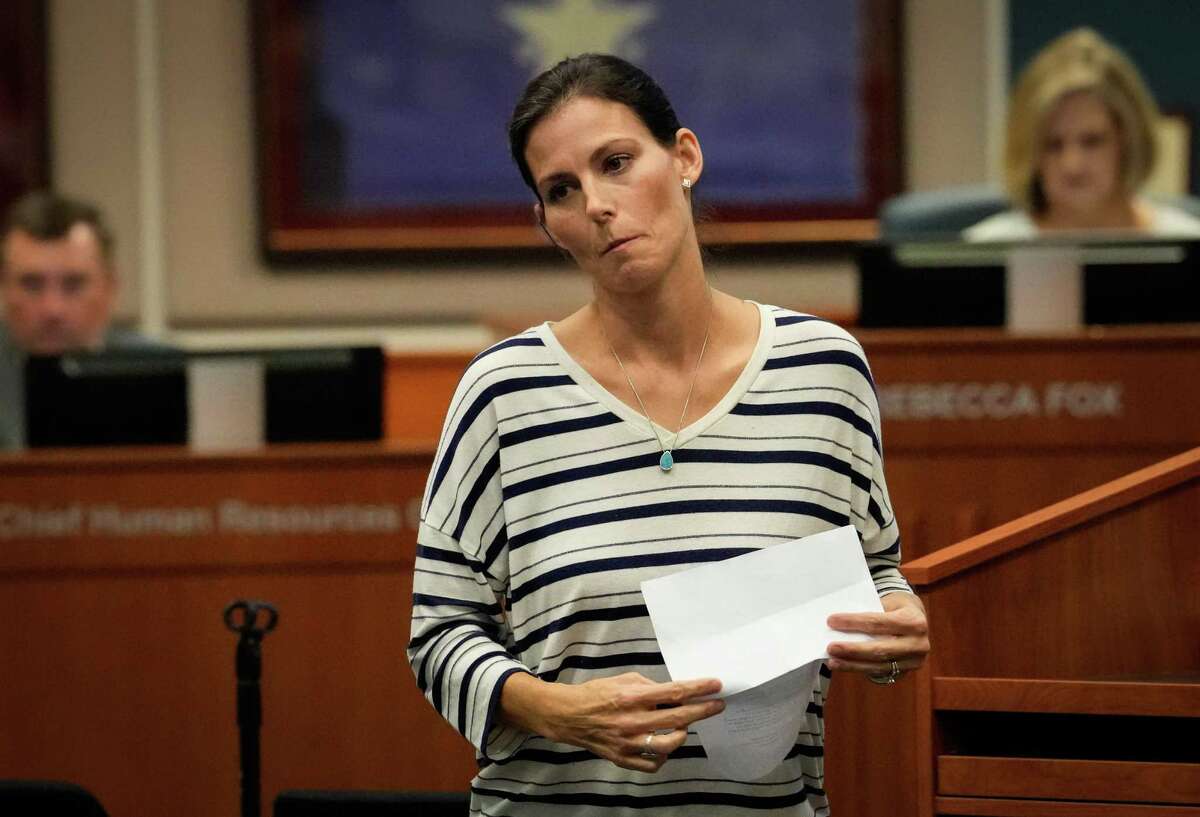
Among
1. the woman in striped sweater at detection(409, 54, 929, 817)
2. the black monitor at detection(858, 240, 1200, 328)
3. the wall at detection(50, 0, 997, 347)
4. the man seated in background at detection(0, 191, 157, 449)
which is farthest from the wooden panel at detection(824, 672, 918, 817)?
the wall at detection(50, 0, 997, 347)

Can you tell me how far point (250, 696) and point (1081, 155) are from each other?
2209 mm

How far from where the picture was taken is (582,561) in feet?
5.06

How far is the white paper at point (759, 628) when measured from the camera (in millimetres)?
1451

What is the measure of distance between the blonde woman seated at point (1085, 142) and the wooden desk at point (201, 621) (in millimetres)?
1570

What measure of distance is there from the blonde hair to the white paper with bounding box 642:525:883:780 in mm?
2377

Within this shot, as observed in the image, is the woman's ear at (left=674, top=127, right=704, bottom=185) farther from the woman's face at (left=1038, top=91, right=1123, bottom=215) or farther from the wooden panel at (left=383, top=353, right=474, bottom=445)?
the wooden panel at (left=383, top=353, right=474, bottom=445)

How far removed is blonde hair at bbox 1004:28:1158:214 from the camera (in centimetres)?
362

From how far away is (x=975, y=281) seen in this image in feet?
9.95

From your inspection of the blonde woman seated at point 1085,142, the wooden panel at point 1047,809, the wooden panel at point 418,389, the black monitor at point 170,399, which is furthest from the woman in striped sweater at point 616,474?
the wooden panel at point 418,389

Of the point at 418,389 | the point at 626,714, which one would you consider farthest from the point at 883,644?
the point at 418,389

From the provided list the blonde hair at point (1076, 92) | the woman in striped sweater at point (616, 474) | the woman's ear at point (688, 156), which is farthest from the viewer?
the blonde hair at point (1076, 92)

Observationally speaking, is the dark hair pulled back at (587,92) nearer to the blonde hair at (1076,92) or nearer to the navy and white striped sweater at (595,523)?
the navy and white striped sweater at (595,523)

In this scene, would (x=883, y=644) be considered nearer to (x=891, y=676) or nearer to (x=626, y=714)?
(x=891, y=676)

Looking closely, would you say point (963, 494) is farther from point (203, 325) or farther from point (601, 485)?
point (203, 325)
